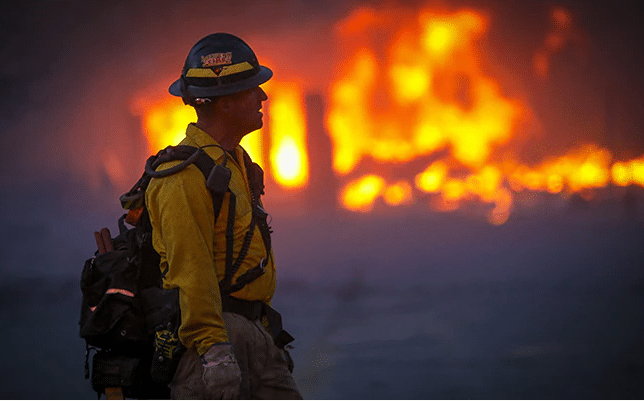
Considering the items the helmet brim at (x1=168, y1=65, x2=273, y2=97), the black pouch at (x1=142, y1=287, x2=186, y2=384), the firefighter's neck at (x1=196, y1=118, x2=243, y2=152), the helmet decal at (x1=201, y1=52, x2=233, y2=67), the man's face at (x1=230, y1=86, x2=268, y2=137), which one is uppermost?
the helmet decal at (x1=201, y1=52, x2=233, y2=67)

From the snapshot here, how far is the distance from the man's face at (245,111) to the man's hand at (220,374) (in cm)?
129

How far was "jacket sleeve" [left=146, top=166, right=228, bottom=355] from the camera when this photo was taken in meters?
4.05

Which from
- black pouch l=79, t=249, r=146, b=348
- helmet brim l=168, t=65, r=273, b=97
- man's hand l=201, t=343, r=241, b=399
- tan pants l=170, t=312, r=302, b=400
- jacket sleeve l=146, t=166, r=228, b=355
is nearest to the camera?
man's hand l=201, t=343, r=241, b=399

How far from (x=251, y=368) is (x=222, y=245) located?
704mm

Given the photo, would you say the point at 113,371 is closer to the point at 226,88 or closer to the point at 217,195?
the point at 217,195

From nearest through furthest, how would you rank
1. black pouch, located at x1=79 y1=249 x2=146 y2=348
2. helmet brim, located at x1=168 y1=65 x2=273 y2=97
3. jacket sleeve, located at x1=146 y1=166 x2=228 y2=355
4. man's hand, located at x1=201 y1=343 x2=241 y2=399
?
man's hand, located at x1=201 y1=343 x2=241 y2=399
jacket sleeve, located at x1=146 y1=166 x2=228 y2=355
black pouch, located at x1=79 y1=249 x2=146 y2=348
helmet brim, located at x1=168 y1=65 x2=273 y2=97

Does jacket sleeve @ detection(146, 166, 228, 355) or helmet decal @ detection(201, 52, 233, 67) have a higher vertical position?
helmet decal @ detection(201, 52, 233, 67)

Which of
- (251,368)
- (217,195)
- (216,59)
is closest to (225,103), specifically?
(216,59)

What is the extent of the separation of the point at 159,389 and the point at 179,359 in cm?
47

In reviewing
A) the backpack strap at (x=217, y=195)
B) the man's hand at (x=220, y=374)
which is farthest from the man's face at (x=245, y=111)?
the man's hand at (x=220, y=374)

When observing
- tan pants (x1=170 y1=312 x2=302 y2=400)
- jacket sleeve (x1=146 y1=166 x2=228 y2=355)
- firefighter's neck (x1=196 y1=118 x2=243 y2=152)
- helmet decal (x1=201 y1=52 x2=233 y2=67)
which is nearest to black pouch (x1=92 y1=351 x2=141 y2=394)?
tan pants (x1=170 y1=312 x2=302 y2=400)

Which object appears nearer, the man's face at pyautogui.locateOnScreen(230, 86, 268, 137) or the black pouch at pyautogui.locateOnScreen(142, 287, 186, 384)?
the black pouch at pyautogui.locateOnScreen(142, 287, 186, 384)

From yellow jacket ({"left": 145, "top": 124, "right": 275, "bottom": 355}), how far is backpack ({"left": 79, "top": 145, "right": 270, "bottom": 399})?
0.14 feet

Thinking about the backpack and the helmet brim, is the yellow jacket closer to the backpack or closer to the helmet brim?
the backpack
